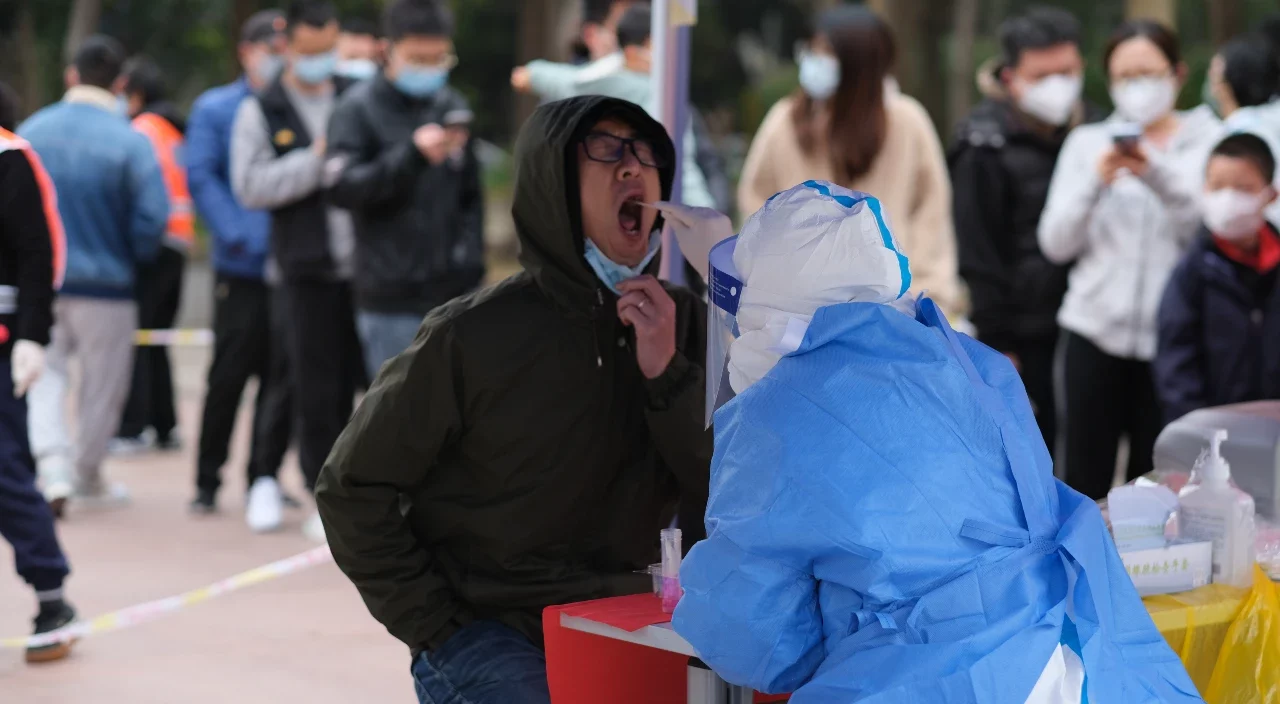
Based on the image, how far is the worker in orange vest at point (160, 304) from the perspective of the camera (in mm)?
9234

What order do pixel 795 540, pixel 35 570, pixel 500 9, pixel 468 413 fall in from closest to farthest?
pixel 795 540, pixel 468 413, pixel 35 570, pixel 500 9

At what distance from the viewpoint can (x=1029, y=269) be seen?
6188 mm

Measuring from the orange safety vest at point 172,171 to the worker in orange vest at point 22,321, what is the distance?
169 inches

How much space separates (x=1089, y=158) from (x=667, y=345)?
302cm

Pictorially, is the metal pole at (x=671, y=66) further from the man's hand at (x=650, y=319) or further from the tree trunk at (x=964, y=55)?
the tree trunk at (x=964, y=55)

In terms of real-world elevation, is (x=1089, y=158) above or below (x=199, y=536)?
above

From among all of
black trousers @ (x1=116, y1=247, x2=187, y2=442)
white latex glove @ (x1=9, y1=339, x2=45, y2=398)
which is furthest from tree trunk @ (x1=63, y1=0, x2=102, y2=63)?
white latex glove @ (x1=9, y1=339, x2=45, y2=398)

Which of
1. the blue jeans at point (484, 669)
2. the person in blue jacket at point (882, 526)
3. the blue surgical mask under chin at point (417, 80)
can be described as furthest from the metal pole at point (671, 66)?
the blue surgical mask under chin at point (417, 80)

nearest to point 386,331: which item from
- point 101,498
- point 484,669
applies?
point 101,498

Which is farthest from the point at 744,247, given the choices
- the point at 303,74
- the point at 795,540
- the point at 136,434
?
the point at 136,434

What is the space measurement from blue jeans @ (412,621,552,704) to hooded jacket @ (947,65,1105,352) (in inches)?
140

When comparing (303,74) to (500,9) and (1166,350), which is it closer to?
(1166,350)

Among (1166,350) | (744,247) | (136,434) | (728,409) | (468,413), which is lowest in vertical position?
(136,434)

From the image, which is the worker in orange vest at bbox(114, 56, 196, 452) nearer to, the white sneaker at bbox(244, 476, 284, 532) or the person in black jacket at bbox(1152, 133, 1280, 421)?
the white sneaker at bbox(244, 476, 284, 532)
